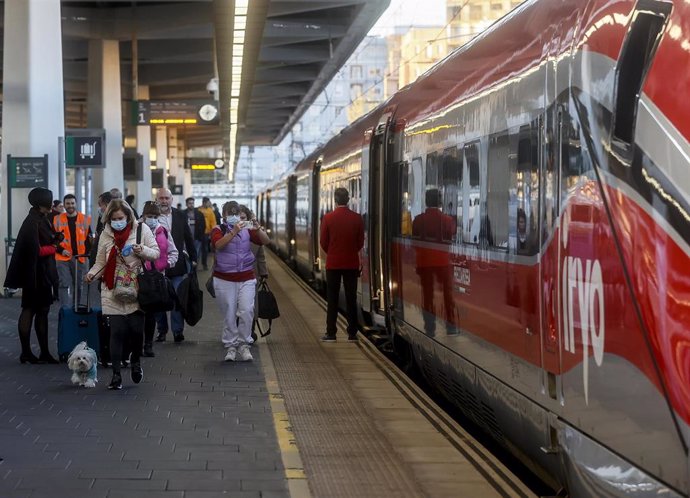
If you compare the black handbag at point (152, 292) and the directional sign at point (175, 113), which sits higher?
the directional sign at point (175, 113)

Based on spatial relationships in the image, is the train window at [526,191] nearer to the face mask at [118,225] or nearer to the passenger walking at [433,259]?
the passenger walking at [433,259]

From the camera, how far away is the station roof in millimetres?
27891

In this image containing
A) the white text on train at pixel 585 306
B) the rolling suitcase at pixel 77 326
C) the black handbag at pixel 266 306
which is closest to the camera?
the white text on train at pixel 585 306

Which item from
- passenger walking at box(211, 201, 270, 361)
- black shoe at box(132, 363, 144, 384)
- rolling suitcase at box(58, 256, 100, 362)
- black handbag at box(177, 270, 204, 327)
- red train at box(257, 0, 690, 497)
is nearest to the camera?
red train at box(257, 0, 690, 497)

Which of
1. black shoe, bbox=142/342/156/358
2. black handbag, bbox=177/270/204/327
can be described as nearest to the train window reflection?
black handbag, bbox=177/270/204/327

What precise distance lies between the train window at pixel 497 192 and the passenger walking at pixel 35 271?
547 cm

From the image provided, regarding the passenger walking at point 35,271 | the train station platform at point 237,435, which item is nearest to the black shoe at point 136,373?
the train station platform at point 237,435

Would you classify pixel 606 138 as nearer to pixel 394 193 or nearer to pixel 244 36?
pixel 394 193

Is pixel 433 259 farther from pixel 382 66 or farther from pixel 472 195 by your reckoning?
pixel 382 66

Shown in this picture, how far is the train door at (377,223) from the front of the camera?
13.0m

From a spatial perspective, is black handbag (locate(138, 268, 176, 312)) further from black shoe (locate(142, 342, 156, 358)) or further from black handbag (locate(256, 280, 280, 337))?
black handbag (locate(256, 280, 280, 337))

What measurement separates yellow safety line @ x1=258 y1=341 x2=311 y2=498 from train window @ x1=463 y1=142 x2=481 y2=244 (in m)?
1.82

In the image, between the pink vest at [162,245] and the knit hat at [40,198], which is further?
the pink vest at [162,245]

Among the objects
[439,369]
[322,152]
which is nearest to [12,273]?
[439,369]
